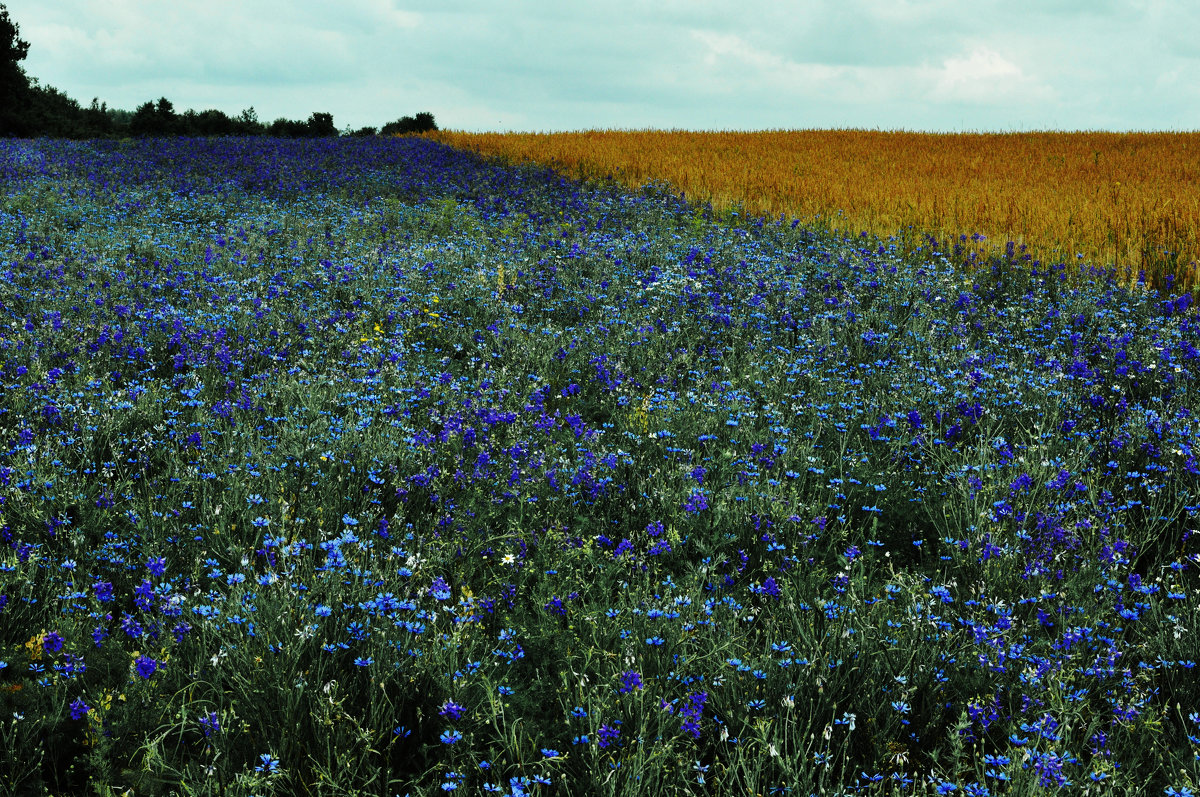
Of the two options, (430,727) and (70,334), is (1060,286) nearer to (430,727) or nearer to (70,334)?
(430,727)

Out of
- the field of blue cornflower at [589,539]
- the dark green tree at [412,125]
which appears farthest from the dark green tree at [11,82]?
→ the field of blue cornflower at [589,539]

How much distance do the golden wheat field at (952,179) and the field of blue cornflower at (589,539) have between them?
2.98 m

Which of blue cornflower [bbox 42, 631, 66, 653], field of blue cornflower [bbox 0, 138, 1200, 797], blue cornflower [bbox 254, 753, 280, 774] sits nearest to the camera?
blue cornflower [bbox 254, 753, 280, 774]

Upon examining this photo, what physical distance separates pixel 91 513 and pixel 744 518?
115 inches

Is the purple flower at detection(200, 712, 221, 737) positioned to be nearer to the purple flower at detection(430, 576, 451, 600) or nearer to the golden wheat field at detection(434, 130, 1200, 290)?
the purple flower at detection(430, 576, 451, 600)

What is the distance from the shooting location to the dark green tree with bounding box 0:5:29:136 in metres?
30.6

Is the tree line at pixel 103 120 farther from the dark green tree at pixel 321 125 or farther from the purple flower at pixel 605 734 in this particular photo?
the purple flower at pixel 605 734

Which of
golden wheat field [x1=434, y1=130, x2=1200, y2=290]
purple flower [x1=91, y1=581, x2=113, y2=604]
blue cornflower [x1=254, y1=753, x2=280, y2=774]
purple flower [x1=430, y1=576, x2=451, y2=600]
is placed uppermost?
golden wheat field [x1=434, y1=130, x2=1200, y2=290]

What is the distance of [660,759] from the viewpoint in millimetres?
2197

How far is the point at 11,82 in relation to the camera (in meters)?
32.4

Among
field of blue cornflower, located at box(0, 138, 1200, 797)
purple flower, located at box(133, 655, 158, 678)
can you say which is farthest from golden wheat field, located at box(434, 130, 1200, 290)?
purple flower, located at box(133, 655, 158, 678)

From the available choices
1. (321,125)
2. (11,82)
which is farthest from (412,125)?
(11,82)

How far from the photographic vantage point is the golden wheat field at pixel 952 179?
33.5ft

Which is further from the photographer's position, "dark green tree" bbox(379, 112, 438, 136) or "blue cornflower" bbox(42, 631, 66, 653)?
"dark green tree" bbox(379, 112, 438, 136)
